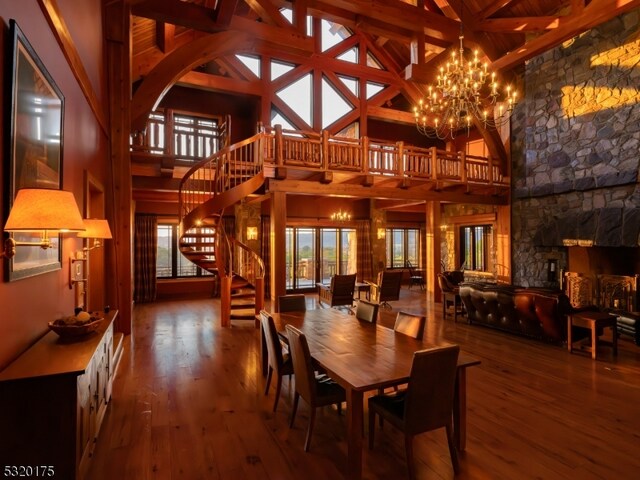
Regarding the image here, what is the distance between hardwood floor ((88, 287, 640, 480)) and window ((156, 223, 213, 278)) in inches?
200

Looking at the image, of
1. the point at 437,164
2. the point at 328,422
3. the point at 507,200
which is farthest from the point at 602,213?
the point at 328,422

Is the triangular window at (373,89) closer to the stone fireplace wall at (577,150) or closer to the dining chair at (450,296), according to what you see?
the stone fireplace wall at (577,150)

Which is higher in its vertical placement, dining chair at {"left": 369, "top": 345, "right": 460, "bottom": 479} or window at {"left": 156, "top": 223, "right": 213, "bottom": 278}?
window at {"left": 156, "top": 223, "right": 213, "bottom": 278}

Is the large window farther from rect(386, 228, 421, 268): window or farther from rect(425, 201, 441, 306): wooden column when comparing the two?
rect(425, 201, 441, 306): wooden column

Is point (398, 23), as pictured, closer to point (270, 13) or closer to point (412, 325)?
point (270, 13)

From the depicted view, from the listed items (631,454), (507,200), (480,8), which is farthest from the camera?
(507,200)

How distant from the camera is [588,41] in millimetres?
6852

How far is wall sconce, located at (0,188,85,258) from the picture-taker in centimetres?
152

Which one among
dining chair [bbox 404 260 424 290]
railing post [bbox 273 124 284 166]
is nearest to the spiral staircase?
railing post [bbox 273 124 284 166]

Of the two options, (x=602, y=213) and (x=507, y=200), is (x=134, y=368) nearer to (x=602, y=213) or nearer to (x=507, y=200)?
(x=602, y=213)

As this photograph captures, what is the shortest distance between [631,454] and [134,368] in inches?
180

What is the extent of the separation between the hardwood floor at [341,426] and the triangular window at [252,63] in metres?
7.50

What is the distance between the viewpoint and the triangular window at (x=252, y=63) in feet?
29.9

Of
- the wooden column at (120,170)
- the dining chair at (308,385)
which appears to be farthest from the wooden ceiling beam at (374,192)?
the dining chair at (308,385)
